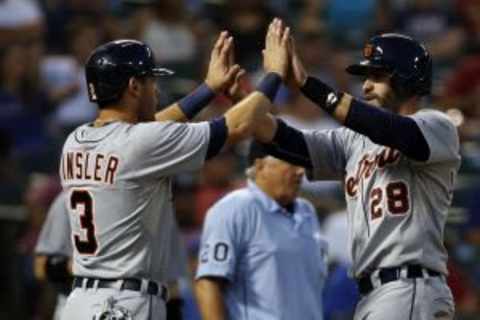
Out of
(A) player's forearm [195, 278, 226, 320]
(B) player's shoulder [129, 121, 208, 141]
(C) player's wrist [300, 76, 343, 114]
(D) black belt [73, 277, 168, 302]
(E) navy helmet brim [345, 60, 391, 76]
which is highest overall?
(E) navy helmet brim [345, 60, 391, 76]

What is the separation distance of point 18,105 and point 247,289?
502 cm

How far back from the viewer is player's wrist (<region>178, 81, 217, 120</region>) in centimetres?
727

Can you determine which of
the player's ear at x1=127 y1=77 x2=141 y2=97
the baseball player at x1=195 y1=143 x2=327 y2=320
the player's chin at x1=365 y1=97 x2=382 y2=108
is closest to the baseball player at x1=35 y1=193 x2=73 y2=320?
the baseball player at x1=195 y1=143 x2=327 y2=320

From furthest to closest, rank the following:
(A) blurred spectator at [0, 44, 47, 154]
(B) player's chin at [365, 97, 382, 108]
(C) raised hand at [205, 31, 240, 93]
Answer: (A) blurred spectator at [0, 44, 47, 154] < (C) raised hand at [205, 31, 240, 93] < (B) player's chin at [365, 97, 382, 108]

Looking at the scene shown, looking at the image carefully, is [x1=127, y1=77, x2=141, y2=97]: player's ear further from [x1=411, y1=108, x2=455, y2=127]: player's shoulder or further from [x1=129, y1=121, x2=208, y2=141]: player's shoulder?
[x1=411, y1=108, x2=455, y2=127]: player's shoulder

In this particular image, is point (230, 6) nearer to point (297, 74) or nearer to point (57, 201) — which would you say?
point (57, 201)

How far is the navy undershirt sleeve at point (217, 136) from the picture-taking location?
6.65m

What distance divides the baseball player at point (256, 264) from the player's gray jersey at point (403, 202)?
3.04 ft

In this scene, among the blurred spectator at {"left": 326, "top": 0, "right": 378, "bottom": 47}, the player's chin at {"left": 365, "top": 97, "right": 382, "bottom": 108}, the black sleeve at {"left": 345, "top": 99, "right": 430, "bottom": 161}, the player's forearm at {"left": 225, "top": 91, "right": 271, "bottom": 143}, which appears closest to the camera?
the black sleeve at {"left": 345, "top": 99, "right": 430, "bottom": 161}

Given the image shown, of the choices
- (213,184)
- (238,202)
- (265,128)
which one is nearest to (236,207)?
(238,202)

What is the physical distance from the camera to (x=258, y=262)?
7.80m

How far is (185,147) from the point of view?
21.7 ft

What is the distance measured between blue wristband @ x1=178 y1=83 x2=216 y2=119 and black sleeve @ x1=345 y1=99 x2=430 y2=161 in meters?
0.90

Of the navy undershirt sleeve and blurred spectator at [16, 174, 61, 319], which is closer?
the navy undershirt sleeve
